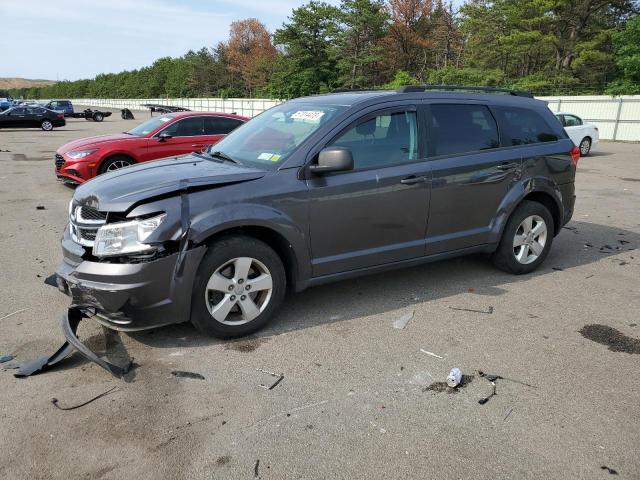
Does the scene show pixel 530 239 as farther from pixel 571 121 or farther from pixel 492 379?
pixel 571 121

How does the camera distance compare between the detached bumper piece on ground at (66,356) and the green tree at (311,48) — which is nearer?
the detached bumper piece on ground at (66,356)

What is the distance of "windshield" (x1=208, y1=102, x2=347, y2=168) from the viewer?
4.35 m

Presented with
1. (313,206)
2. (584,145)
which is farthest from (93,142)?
(584,145)

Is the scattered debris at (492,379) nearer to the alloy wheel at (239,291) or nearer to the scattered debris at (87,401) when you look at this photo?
the alloy wheel at (239,291)

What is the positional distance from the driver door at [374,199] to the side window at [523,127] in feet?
3.99

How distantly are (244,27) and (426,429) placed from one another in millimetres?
89261

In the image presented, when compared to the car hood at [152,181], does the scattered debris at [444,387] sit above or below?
below

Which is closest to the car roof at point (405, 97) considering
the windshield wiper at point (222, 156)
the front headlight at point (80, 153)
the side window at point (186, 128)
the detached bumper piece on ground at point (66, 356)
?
the windshield wiper at point (222, 156)

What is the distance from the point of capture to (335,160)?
3988 mm

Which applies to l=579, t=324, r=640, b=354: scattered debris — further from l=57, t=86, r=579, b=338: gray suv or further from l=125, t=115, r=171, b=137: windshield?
l=125, t=115, r=171, b=137: windshield

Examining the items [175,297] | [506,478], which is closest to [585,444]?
[506,478]

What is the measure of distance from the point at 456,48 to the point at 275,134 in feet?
169

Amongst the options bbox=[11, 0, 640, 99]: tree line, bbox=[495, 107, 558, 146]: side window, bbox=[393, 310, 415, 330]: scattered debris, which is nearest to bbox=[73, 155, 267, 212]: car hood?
bbox=[393, 310, 415, 330]: scattered debris

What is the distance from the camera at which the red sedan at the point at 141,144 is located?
10.1m
